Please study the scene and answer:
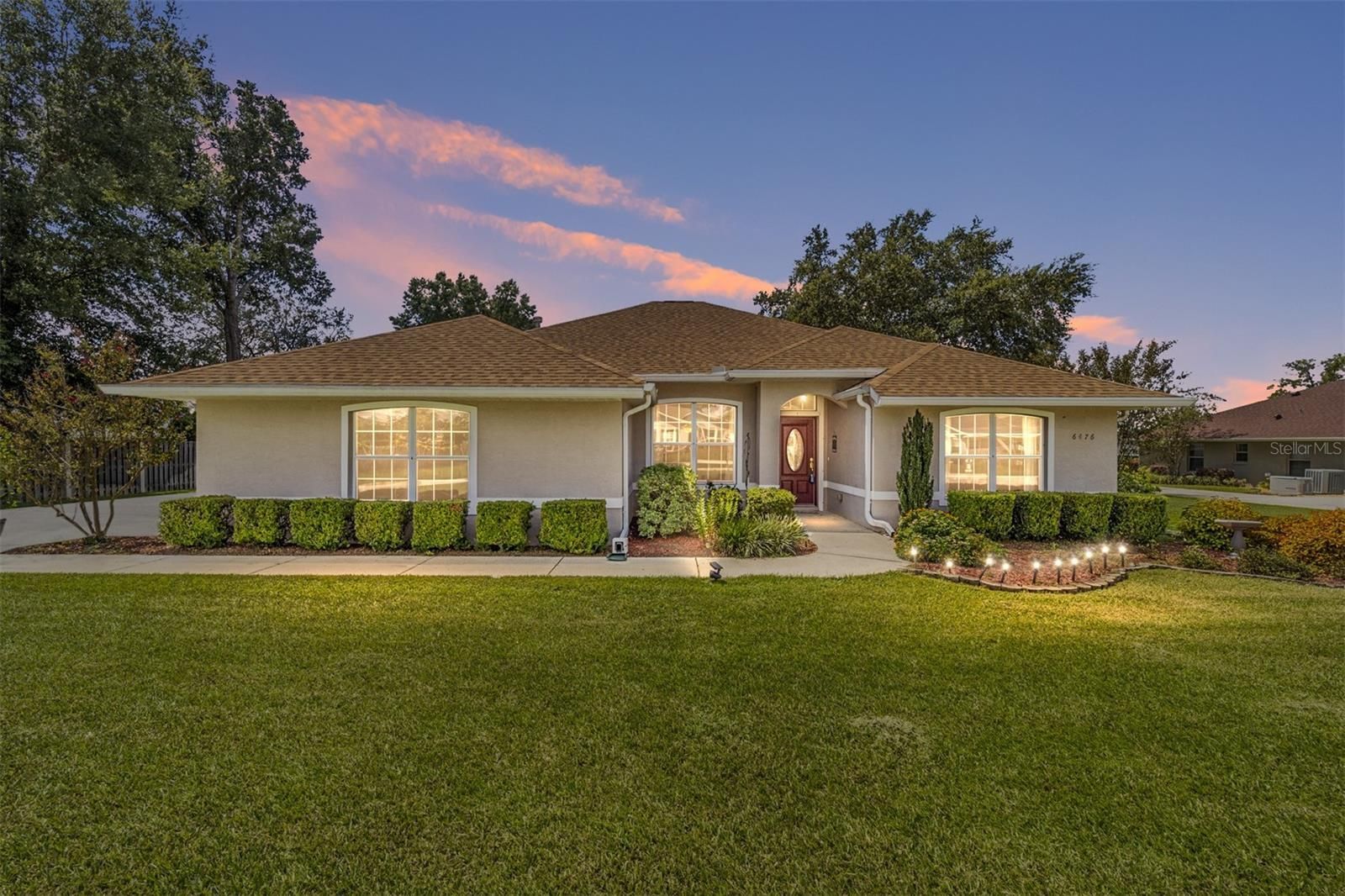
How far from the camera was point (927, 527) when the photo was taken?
8.18 metres

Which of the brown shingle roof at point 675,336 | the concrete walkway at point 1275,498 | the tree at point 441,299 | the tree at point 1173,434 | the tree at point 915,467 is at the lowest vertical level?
the concrete walkway at point 1275,498

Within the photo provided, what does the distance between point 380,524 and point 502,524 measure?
193cm

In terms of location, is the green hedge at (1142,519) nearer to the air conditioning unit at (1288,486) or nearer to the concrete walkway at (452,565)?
the concrete walkway at (452,565)

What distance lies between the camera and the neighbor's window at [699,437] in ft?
39.1

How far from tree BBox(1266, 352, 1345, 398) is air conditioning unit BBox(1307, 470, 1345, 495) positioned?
1628 centimetres

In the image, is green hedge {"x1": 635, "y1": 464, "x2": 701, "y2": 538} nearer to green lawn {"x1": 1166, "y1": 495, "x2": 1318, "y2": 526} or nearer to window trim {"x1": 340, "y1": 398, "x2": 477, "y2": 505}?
window trim {"x1": 340, "y1": 398, "x2": 477, "y2": 505}

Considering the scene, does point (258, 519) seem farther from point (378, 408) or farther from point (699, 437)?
point (699, 437)

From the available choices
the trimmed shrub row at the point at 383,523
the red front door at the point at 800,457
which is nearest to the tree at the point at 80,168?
the trimmed shrub row at the point at 383,523

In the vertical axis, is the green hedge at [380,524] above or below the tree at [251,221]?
below

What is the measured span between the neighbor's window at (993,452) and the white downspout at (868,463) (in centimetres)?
155

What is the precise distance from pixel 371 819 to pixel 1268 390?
54233 millimetres

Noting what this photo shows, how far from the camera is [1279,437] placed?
2280 cm

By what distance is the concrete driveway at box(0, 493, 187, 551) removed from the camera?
30.2 feet

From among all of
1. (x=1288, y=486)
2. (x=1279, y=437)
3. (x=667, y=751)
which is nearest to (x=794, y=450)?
(x=667, y=751)
